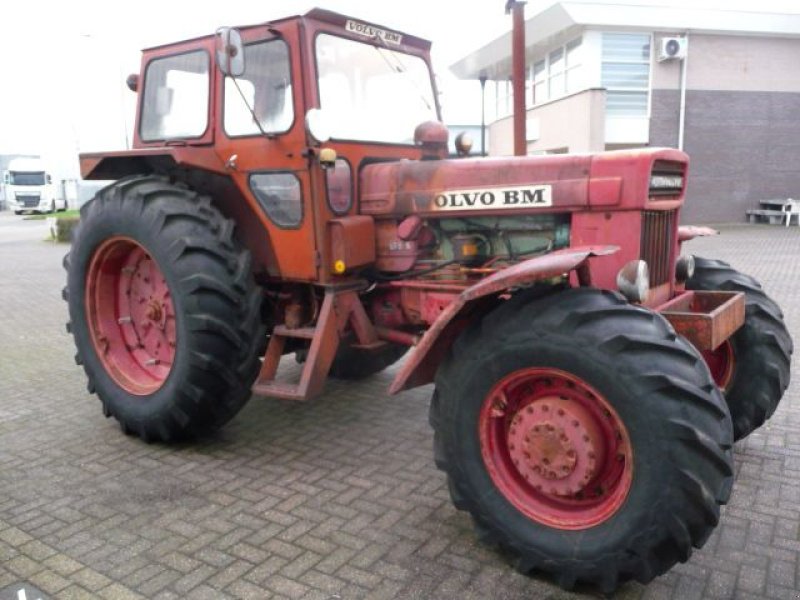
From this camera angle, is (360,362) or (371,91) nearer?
(371,91)

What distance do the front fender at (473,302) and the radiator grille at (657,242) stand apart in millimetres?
522

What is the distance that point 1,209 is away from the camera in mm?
47969

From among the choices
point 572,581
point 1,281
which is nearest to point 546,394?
point 572,581

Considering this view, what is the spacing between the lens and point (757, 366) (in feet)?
12.6

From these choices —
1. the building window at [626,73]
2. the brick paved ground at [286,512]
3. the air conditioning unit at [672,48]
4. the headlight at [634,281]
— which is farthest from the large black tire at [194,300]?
the air conditioning unit at [672,48]

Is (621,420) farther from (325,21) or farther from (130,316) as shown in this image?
(130,316)

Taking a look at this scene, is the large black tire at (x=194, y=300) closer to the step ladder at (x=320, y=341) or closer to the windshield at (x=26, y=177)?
the step ladder at (x=320, y=341)

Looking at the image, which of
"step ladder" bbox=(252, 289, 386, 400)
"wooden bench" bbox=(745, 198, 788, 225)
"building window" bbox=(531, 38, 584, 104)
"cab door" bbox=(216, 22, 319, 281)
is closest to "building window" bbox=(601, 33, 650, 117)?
"building window" bbox=(531, 38, 584, 104)

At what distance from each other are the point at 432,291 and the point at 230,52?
1681 mm

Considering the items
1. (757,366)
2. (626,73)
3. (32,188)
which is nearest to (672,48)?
(626,73)

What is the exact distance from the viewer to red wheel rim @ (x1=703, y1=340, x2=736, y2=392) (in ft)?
12.9

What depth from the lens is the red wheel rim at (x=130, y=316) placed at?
4488 mm

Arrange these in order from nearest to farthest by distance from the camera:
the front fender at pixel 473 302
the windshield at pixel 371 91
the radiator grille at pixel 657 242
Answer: the front fender at pixel 473 302 < the radiator grille at pixel 657 242 < the windshield at pixel 371 91

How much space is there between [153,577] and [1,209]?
52.5m
